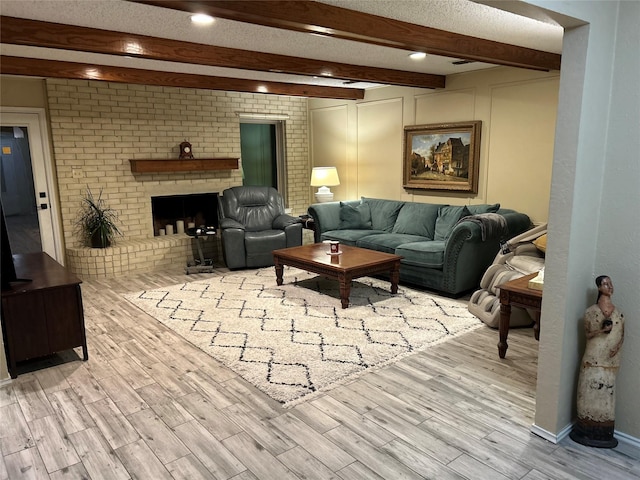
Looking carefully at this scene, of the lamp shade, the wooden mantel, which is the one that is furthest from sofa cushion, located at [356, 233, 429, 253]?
the wooden mantel

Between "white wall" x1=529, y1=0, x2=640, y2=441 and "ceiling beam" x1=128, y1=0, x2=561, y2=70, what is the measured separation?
1.28m

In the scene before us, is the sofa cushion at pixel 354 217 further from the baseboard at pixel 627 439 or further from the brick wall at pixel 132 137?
the baseboard at pixel 627 439

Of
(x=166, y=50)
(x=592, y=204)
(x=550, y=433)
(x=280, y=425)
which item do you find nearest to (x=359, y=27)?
(x=166, y=50)

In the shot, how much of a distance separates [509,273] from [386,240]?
1677 mm

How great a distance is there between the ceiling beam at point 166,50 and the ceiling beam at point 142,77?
1.27m

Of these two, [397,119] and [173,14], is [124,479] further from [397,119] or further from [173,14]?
[397,119]

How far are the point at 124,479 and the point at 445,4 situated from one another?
10.2ft

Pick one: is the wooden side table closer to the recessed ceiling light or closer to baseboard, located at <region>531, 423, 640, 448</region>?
baseboard, located at <region>531, 423, 640, 448</region>

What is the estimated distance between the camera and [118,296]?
16.4 ft

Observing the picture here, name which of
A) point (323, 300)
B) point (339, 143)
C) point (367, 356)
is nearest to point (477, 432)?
point (367, 356)

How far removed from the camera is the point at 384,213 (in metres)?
6.16

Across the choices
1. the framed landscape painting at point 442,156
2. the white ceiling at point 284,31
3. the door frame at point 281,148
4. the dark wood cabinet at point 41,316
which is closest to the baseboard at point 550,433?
the white ceiling at point 284,31

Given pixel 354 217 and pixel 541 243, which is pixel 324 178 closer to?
pixel 354 217

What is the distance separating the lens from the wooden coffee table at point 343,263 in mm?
4352
